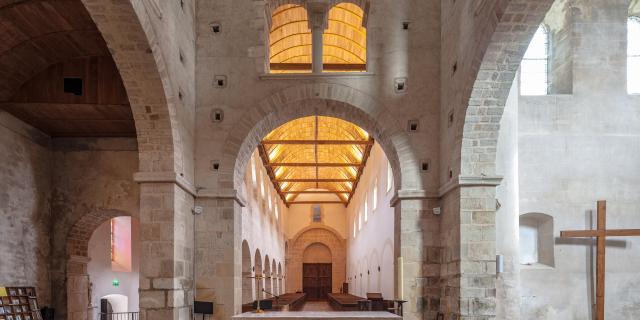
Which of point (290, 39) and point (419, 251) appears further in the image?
point (290, 39)

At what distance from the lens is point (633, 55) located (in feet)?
46.7

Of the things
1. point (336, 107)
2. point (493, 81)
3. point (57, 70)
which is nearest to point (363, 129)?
point (336, 107)

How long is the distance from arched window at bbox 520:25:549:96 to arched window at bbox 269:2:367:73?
412 cm

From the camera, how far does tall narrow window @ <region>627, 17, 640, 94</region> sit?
14188 mm

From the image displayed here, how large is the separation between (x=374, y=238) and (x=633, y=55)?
10257 millimetres

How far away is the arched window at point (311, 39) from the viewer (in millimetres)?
16484

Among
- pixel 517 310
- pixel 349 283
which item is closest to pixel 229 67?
pixel 517 310

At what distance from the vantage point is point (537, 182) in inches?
530

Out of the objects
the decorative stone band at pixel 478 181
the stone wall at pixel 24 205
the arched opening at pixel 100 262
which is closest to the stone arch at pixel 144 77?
the stone wall at pixel 24 205

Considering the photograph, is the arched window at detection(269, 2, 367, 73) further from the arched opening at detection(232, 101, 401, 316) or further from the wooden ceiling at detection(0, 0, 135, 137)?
the wooden ceiling at detection(0, 0, 135, 137)

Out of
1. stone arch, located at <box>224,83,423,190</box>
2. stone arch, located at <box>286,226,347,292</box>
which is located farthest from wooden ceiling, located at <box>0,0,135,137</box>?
stone arch, located at <box>286,226,347,292</box>

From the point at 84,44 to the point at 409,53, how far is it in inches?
249

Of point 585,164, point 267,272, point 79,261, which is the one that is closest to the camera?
point 79,261

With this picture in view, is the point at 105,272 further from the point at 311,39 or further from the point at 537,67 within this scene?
the point at 537,67
